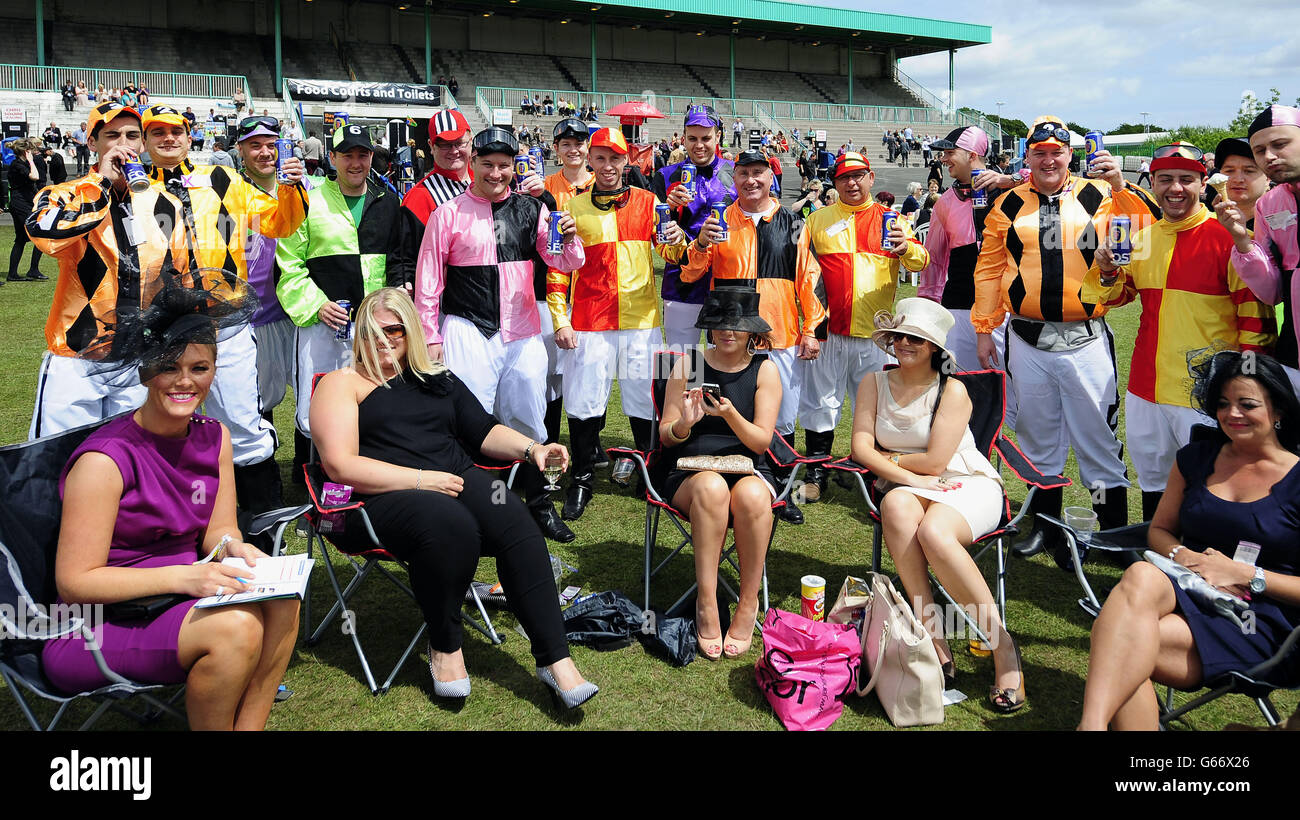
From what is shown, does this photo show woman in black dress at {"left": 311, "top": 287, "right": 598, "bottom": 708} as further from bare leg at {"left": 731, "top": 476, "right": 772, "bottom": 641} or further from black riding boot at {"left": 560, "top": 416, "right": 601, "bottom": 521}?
black riding boot at {"left": 560, "top": 416, "right": 601, "bottom": 521}

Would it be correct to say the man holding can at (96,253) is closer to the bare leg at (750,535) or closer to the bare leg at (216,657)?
the bare leg at (216,657)

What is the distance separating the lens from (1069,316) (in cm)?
463

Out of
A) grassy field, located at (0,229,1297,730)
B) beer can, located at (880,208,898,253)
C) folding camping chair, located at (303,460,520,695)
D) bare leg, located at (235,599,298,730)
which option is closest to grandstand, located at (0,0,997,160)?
beer can, located at (880,208,898,253)

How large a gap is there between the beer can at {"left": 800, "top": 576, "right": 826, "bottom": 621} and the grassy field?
344 millimetres

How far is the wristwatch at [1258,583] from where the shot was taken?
9.24ft

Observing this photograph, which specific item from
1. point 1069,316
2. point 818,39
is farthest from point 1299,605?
point 818,39

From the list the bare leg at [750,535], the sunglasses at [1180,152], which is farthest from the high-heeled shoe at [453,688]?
the sunglasses at [1180,152]

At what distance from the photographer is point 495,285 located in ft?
16.1

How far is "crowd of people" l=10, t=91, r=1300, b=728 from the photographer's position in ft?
9.35

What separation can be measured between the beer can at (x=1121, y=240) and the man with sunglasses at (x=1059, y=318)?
542 mm

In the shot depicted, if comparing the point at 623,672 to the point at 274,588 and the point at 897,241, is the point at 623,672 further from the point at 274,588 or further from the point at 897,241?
the point at 897,241

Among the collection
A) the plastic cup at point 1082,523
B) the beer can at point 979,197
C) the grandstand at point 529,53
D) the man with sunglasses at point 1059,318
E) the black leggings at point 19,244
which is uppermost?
the grandstand at point 529,53

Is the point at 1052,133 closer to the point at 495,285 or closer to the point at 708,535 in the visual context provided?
the point at 708,535

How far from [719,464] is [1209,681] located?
6.13 ft
